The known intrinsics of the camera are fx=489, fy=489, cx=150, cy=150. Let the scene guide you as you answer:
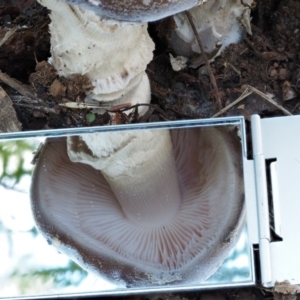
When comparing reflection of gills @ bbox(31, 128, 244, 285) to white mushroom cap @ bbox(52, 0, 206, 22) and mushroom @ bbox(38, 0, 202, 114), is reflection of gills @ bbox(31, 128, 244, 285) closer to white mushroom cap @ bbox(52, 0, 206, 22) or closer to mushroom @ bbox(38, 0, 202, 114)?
mushroom @ bbox(38, 0, 202, 114)

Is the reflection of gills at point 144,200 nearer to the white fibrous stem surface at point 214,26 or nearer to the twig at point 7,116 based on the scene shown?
the twig at point 7,116

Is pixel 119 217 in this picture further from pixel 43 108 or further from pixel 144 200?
pixel 43 108

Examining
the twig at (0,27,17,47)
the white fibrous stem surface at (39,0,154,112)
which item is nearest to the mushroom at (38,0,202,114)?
the white fibrous stem surface at (39,0,154,112)

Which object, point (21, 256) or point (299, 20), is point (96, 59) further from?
point (299, 20)

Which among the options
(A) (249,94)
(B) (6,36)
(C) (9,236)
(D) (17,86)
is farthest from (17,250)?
(A) (249,94)

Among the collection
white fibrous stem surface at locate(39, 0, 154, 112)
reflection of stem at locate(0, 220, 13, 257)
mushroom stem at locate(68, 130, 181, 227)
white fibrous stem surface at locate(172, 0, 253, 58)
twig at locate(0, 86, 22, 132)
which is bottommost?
reflection of stem at locate(0, 220, 13, 257)

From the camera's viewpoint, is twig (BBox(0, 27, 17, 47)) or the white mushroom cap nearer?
the white mushroom cap

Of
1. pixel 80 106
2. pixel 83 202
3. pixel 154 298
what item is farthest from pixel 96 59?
pixel 154 298
